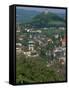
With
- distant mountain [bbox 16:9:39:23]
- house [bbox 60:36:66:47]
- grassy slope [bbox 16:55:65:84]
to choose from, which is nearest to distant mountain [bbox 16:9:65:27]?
distant mountain [bbox 16:9:39:23]

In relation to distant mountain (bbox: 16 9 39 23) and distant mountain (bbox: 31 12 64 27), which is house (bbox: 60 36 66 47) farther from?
distant mountain (bbox: 16 9 39 23)

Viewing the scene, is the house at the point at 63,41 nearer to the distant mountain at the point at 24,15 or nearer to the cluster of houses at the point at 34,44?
the cluster of houses at the point at 34,44

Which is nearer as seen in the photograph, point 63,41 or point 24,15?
point 24,15

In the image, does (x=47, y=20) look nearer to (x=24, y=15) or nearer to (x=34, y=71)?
(x=24, y=15)

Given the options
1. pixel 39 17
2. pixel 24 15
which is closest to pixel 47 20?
pixel 39 17

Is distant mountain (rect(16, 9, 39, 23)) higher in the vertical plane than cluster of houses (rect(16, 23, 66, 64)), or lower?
higher

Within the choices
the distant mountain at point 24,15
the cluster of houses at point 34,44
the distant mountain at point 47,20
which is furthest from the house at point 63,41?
the distant mountain at point 24,15

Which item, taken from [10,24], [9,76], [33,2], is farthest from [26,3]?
[9,76]

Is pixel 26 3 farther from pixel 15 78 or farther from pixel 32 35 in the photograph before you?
pixel 15 78

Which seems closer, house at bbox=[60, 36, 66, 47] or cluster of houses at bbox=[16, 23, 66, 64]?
cluster of houses at bbox=[16, 23, 66, 64]
